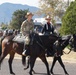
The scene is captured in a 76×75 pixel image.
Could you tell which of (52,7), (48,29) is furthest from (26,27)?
(52,7)

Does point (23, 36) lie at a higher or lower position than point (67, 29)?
higher

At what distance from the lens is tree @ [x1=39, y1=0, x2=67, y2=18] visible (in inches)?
2102

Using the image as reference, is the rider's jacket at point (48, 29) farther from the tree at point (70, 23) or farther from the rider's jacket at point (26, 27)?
the tree at point (70, 23)

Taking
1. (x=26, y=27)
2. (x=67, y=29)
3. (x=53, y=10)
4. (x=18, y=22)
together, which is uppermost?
(x=26, y=27)

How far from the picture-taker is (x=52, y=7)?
54.2 meters

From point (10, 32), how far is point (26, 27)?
138 cm

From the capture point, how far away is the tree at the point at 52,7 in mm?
53397

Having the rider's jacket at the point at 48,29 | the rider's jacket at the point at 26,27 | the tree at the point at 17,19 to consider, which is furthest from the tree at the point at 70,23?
the tree at the point at 17,19

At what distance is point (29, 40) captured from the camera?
11523mm

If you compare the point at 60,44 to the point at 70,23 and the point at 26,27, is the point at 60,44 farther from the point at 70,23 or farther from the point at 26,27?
the point at 70,23

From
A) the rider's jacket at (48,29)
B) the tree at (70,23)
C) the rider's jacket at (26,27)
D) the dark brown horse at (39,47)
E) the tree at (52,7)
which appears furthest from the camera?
the tree at (52,7)

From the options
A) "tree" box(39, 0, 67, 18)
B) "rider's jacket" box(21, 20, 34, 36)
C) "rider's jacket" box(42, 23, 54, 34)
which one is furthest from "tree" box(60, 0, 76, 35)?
"tree" box(39, 0, 67, 18)

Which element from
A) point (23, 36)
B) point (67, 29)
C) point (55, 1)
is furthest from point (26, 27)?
point (55, 1)

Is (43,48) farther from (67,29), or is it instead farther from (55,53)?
(67,29)
